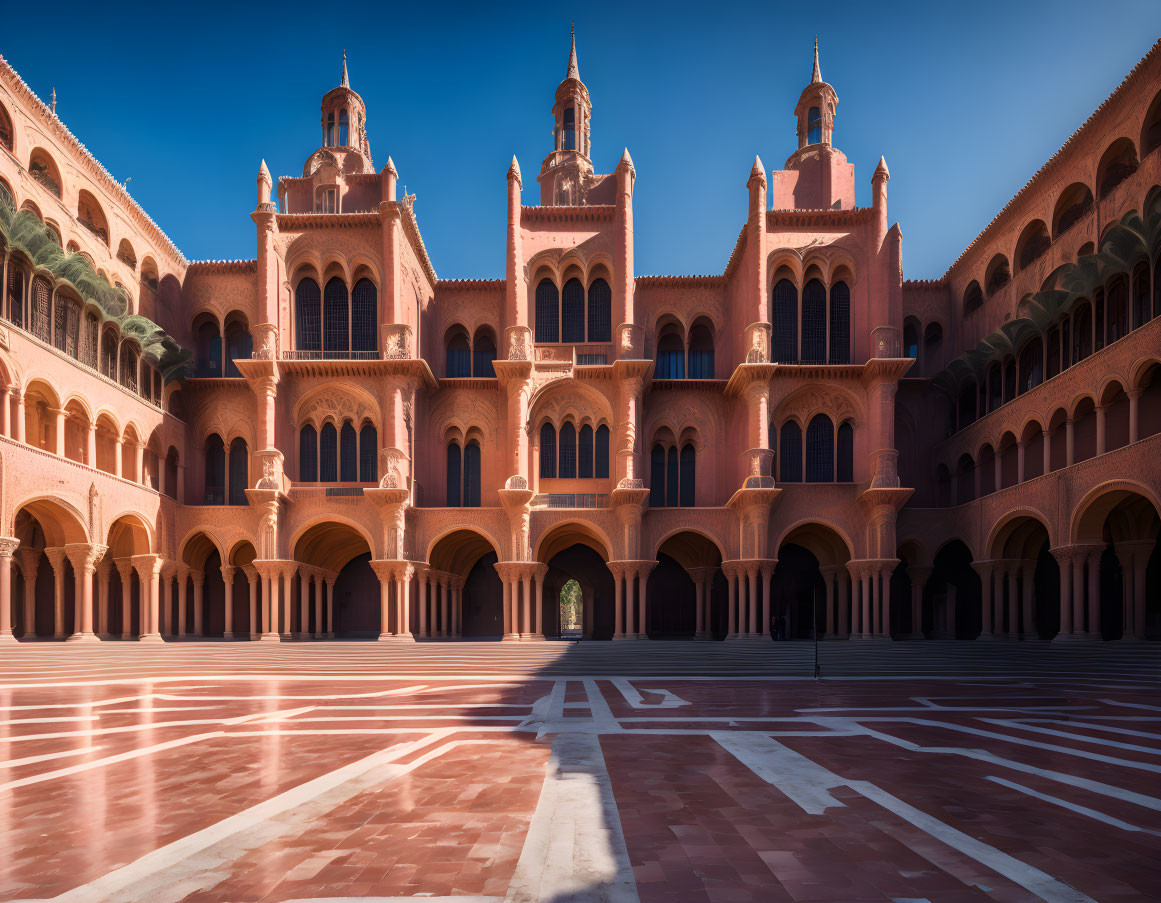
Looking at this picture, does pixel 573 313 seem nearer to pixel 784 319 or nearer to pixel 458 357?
pixel 458 357

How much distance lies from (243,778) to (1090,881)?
7.24 metres

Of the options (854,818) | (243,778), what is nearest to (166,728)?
(243,778)

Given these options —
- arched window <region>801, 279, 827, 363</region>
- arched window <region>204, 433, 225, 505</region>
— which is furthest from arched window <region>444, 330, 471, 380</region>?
arched window <region>801, 279, 827, 363</region>

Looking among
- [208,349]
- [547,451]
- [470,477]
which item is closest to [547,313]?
[547,451]

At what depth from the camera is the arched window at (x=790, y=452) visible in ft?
101

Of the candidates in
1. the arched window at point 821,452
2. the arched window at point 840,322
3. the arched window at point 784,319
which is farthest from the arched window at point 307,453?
the arched window at point 840,322

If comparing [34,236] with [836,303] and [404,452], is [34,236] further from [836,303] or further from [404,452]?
[836,303]

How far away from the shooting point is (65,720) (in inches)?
449

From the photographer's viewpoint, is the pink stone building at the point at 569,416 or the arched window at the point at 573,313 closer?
the pink stone building at the point at 569,416

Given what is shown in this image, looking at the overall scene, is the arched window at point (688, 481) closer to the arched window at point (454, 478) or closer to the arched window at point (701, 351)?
the arched window at point (701, 351)

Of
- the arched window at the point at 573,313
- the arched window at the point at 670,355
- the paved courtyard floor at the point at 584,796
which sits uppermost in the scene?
the arched window at the point at 573,313

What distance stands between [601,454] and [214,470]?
1718 cm

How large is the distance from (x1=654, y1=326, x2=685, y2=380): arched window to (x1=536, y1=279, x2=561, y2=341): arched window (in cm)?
529

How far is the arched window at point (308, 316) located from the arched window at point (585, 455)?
1195 cm
